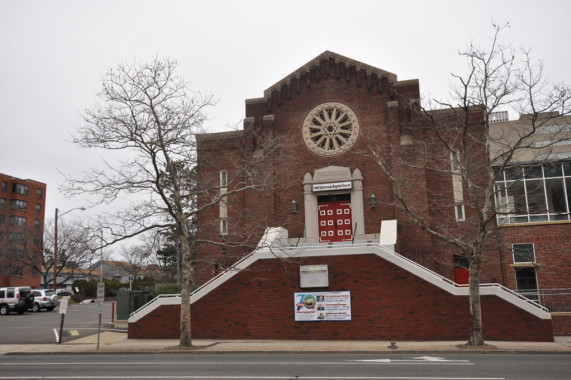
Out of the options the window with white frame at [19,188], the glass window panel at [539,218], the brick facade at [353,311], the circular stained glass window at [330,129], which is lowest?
the brick facade at [353,311]

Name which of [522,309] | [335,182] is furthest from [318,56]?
[522,309]

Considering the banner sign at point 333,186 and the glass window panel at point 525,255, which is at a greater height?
the banner sign at point 333,186

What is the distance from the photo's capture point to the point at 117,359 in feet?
50.2

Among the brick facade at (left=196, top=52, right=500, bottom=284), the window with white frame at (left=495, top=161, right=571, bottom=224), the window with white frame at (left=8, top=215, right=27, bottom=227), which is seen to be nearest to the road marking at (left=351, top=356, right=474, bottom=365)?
the brick facade at (left=196, top=52, right=500, bottom=284)

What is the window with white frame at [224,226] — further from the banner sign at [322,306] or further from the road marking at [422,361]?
the road marking at [422,361]

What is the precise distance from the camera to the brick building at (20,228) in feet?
206

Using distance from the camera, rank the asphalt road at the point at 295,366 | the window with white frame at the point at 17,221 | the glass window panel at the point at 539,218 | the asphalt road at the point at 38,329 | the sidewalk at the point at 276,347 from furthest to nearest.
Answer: the window with white frame at the point at 17,221 < the glass window panel at the point at 539,218 < the asphalt road at the point at 38,329 < the sidewalk at the point at 276,347 < the asphalt road at the point at 295,366

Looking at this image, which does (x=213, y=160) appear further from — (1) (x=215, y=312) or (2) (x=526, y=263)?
(2) (x=526, y=263)

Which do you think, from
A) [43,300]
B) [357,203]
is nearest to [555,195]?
[357,203]

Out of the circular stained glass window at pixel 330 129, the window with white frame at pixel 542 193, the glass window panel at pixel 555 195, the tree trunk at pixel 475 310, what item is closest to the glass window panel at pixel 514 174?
the window with white frame at pixel 542 193

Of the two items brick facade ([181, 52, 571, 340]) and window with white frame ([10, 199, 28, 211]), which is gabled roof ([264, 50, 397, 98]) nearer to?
brick facade ([181, 52, 571, 340])

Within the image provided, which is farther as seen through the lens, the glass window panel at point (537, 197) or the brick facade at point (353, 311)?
the glass window panel at point (537, 197)

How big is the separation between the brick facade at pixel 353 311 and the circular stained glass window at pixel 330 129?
306 inches

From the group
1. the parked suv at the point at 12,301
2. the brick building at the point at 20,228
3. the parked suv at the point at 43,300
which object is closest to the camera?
the parked suv at the point at 12,301
